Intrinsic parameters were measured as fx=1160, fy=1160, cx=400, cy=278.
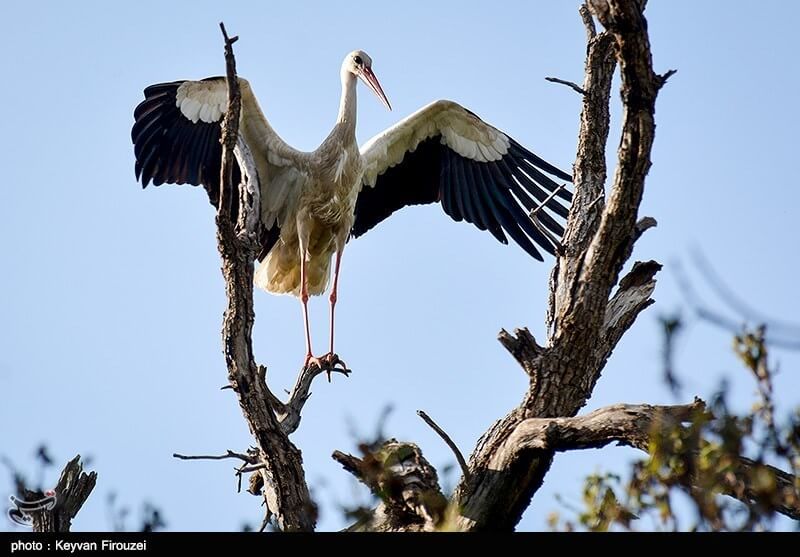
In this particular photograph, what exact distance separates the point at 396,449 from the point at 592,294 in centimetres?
105

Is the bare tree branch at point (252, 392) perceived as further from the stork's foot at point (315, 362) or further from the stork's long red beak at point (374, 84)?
the stork's long red beak at point (374, 84)

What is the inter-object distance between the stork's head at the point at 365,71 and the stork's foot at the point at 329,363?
1.97 metres

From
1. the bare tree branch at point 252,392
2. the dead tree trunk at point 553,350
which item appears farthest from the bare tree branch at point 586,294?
the bare tree branch at point 252,392

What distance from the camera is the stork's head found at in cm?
746

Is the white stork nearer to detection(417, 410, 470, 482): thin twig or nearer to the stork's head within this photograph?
the stork's head

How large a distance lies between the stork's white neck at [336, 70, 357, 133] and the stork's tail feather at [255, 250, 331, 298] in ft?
2.93

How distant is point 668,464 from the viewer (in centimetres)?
279

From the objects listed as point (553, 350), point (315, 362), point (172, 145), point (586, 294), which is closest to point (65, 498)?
point (315, 362)

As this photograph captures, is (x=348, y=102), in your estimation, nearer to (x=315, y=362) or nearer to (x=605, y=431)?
(x=315, y=362)

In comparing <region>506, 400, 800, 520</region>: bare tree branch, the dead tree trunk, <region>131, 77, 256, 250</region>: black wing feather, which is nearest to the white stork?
<region>131, 77, 256, 250</region>: black wing feather

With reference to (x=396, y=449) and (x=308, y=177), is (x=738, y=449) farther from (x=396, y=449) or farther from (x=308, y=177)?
(x=308, y=177)

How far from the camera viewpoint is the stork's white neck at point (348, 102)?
7246mm

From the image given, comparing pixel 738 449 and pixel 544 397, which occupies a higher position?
pixel 544 397
